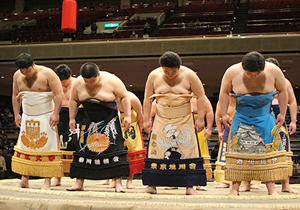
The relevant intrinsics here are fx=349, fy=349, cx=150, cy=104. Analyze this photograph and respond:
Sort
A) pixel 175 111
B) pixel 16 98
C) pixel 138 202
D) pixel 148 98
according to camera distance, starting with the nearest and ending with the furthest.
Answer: pixel 138 202 → pixel 175 111 → pixel 148 98 → pixel 16 98

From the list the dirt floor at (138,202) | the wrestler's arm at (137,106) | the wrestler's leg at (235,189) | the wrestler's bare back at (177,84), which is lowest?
the wrestler's leg at (235,189)

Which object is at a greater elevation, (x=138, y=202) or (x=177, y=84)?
(x=177, y=84)

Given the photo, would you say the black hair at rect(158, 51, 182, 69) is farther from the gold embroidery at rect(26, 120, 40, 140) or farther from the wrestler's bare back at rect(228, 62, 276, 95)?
the gold embroidery at rect(26, 120, 40, 140)

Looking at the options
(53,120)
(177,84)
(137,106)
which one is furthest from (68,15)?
(177,84)

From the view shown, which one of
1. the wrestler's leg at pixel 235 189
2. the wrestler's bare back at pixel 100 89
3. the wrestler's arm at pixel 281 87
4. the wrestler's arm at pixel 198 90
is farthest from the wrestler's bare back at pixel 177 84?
the wrestler's leg at pixel 235 189

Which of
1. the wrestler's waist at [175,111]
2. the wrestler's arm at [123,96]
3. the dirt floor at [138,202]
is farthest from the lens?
the wrestler's arm at [123,96]

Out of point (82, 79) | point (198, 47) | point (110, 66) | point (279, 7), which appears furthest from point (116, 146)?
point (279, 7)

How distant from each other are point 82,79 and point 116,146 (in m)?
0.53

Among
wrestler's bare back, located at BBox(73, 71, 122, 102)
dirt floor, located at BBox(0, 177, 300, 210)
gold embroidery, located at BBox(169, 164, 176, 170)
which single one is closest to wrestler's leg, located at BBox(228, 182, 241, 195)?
dirt floor, located at BBox(0, 177, 300, 210)

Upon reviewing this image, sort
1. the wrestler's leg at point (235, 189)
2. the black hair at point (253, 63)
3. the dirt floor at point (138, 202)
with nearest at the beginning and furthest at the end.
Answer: the dirt floor at point (138, 202)
the black hair at point (253, 63)
the wrestler's leg at point (235, 189)

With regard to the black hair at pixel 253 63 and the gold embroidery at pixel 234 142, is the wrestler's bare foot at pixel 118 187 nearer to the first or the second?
the gold embroidery at pixel 234 142

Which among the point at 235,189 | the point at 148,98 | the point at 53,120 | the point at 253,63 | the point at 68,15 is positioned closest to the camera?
the point at 253,63

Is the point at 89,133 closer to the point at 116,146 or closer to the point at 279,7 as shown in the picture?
the point at 116,146

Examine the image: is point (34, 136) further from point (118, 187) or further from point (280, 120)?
point (280, 120)
